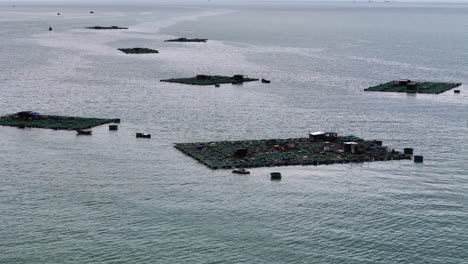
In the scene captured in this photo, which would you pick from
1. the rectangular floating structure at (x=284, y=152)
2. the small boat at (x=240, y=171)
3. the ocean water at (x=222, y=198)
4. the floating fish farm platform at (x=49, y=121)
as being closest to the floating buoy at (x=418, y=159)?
the ocean water at (x=222, y=198)

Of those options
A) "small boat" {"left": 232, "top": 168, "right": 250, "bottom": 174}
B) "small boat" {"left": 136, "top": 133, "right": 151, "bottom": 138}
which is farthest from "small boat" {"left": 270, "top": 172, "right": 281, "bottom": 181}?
"small boat" {"left": 136, "top": 133, "right": 151, "bottom": 138}

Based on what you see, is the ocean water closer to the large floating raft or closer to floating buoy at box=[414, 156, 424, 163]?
floating buoy at box=[414, 156, 424, 163]

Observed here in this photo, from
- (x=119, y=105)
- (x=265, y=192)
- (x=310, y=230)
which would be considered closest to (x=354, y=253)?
(x=310, y=230)

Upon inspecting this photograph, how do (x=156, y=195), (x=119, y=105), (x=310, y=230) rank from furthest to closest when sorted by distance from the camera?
(x=119, y=105), (x=156, y=195), (x=310, y=230)

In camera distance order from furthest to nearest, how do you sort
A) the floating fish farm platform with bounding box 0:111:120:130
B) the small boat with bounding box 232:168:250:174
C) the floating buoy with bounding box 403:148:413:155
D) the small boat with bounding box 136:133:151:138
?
the floating fish farm platform with bounding box 0:111:120:130 → the small boat with bounding box 136:133:151:138 → the floating buoy with bounding box 403:148:413:155 → the small boat with bounding box 232:168:250:174

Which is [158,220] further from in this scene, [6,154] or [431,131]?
[431,131]

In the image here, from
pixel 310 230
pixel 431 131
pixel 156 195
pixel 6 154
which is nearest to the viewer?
pixel 310 230

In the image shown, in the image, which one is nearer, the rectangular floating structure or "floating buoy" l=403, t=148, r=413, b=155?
the rectangular floating structure

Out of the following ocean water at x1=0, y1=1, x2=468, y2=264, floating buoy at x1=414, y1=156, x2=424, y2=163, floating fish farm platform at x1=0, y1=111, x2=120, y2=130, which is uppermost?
floating fish farm platform at x1=0, y1=111, x2=120, y2=130
